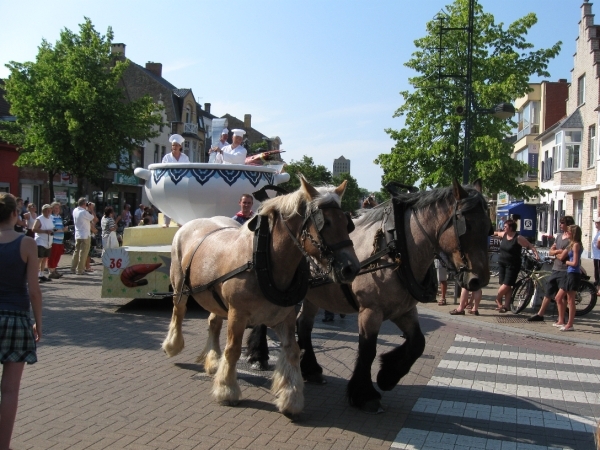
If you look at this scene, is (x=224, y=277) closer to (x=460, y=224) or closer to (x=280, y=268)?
(x=280, y=268)

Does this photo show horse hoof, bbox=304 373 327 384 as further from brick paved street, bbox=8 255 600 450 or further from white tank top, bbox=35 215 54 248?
white tank top, bbox=35 215 54 248

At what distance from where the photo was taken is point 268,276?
15.6ft

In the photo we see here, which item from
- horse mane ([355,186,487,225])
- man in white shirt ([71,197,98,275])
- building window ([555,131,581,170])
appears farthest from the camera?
building window ([555,131,581,170])

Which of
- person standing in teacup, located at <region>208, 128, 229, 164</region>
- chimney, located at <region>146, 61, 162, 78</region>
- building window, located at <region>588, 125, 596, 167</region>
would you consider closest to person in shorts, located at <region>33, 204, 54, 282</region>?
person standing in teacup, located at <region>208, 128, 229, 164</region>

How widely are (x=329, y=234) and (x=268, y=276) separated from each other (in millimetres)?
660

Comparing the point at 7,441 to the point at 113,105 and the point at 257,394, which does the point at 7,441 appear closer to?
the point at 257,394

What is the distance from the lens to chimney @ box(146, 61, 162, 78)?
5519 centimetres

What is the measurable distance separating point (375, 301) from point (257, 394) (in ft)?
4.94

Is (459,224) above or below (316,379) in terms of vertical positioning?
above

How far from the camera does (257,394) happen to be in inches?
223

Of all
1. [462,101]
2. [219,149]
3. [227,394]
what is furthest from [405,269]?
[462,101]

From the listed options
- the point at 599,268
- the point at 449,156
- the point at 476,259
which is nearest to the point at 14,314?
the point at 476,259

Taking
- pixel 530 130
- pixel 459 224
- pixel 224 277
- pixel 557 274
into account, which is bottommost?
pixel 557 274

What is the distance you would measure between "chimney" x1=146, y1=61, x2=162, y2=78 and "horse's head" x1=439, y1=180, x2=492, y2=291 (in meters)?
54.2
